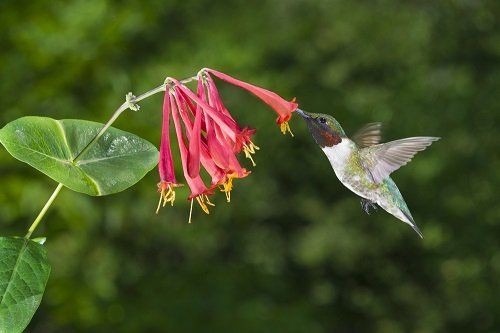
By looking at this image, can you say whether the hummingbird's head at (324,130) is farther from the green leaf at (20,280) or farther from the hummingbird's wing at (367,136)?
the green leaf at (20,280)

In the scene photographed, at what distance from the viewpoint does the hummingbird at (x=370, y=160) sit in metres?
1.65

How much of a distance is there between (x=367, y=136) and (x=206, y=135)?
497mm

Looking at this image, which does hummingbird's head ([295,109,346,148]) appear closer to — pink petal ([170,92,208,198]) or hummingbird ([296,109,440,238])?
hummingbird ([296,109,440,238])

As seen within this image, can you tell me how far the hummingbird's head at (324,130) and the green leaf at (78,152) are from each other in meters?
0.32

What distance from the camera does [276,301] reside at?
5.25 metres

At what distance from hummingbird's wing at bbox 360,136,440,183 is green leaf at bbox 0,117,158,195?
1.47ft

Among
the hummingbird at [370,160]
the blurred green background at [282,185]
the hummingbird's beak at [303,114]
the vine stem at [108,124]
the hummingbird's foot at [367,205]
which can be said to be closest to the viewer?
the vine stem at [108,124]

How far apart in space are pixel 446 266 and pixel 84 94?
301cm

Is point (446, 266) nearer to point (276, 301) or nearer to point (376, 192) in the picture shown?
point (276, 301)


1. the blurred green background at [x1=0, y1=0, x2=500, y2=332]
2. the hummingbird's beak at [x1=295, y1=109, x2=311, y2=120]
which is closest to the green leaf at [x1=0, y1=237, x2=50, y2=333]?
the hummingbird's beak at [x1=295, y1=109, x2=311, y2=120]

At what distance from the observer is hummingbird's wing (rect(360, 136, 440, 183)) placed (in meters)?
1.74

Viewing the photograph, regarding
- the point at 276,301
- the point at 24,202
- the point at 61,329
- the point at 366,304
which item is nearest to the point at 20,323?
the point at 24,202

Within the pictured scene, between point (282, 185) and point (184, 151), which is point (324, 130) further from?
point (282, 185)

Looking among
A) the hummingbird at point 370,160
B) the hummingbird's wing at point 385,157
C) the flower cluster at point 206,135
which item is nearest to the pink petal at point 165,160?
the flower cluster at point 206,135
